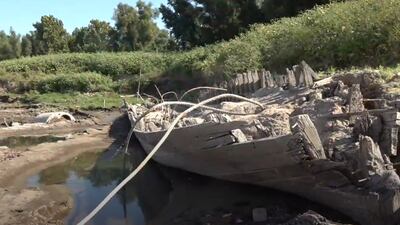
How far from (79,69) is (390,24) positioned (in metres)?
27.7

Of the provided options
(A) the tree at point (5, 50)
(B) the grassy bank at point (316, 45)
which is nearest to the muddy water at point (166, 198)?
(B) the grassy bank at point (316, 45)

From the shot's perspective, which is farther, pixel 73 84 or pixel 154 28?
pixel 154 28

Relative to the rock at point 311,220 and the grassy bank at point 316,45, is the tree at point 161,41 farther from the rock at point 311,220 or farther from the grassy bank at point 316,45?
the rock at point 311,220

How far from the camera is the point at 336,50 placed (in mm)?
15172

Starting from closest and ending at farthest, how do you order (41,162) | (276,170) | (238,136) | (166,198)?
(276,170), (238,136), (166,198), (41,162)

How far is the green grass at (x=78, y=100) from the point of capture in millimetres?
27014

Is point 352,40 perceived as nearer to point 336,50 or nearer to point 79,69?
point 336,50

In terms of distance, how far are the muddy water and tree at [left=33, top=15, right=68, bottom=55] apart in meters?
45.4

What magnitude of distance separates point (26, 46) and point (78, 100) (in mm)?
41536

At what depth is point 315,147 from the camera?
7.05 meters

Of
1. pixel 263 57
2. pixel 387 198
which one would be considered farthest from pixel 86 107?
pixel 387 198

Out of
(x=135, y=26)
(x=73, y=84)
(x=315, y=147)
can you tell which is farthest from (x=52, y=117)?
(x=135, y=26)

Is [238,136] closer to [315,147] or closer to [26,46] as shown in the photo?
[315,147]

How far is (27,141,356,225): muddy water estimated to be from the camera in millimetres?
8400
